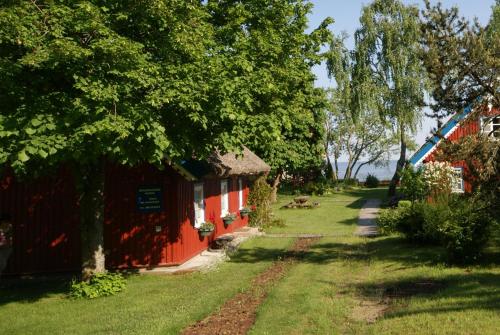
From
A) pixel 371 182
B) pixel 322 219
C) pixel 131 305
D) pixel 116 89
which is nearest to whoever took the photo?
pixel 116 89

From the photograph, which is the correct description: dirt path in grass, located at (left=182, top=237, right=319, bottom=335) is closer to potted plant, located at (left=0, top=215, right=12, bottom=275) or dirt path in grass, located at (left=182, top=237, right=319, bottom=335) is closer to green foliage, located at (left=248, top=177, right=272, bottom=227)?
potted plant, located at (left=0, top=215, right=12, bottom=275)

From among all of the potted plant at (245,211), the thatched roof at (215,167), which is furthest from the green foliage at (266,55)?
the potted plant at (245,211)

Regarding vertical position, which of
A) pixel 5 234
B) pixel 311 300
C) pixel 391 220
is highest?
pixel 5 234

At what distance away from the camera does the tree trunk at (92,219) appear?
11.4 metres

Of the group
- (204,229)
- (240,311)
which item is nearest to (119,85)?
(240,311)

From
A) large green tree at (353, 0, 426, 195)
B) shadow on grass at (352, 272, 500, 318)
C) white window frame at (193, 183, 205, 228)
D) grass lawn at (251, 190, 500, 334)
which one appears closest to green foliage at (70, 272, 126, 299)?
grass lawn at (251, 190, 500, 334)

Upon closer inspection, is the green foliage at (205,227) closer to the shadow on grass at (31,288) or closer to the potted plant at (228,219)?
the potted plant at (228,219)

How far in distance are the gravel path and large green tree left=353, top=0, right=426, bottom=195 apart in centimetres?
362

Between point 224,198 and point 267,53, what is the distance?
9482 millimetres

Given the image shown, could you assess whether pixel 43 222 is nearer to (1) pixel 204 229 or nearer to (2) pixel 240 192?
(1) pixel 204 229

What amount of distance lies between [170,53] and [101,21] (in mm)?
1627

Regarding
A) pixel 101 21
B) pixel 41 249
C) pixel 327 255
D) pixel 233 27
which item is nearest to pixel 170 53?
pixel 101 21

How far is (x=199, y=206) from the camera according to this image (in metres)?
16.7

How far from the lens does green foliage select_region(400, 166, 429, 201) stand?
79.3 ft
